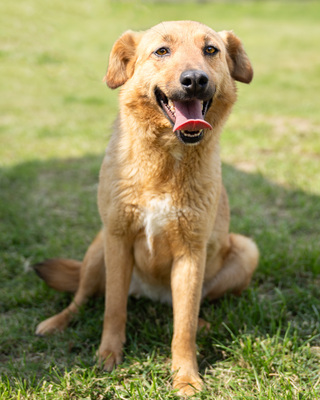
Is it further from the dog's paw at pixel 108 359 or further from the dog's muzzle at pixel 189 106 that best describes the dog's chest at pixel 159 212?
the dog's paw at pixel 108 359

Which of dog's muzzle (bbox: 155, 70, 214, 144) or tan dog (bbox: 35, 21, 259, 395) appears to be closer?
dog's muzzle (bbox: 155, 70, 214, 144)

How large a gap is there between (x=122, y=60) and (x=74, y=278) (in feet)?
4.98

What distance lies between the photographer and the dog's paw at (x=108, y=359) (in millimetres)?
2594

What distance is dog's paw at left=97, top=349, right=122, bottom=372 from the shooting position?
8.51 ft

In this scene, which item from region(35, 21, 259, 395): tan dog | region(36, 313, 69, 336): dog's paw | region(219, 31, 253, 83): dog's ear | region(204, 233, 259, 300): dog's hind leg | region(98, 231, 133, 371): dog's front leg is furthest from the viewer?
region(204, 233, 259, 300): dog's hind leg

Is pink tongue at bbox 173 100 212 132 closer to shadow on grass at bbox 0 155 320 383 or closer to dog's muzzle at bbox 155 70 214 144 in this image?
dog's muzzle at bbox 155 70 214 144

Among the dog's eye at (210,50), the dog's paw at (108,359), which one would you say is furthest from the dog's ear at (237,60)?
the dog's paw at (108,359)

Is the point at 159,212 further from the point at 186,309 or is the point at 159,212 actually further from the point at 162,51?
the point at 162,51

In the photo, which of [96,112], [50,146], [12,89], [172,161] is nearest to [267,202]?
[172,161]

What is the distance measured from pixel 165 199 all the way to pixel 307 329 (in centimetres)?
125

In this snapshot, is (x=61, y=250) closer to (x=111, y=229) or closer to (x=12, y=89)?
(x=111, y=229)

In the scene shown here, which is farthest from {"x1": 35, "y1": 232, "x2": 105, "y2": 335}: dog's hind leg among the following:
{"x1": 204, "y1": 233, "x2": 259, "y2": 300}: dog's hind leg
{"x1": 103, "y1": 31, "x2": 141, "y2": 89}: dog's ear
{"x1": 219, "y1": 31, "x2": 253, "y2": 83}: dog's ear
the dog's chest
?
{"x1": 219, "y1": 31, "x2": 253, "y2": 83}: dog's ear

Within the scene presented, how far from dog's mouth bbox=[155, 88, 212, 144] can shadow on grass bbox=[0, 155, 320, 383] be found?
1.21 metres

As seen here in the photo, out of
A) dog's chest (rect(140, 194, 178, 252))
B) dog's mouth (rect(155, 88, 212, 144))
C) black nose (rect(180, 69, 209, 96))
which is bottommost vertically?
dog's chest (rect(140, 194, 178, 252))
